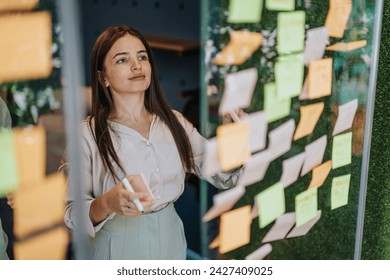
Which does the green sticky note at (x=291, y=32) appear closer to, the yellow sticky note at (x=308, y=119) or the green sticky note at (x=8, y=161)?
the yellow sticky note at (x=308, y=119)

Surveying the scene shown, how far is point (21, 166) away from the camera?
3.92ft

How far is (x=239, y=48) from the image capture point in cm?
150

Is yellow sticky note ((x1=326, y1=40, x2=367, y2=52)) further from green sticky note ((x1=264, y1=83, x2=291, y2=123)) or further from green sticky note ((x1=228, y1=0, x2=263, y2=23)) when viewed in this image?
green sticky note ((x1=228, y1=0, x2=263, y2=23))

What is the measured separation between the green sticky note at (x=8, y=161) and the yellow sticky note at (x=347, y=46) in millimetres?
1144

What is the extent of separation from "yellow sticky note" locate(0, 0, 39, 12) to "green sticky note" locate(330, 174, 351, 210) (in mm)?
1384

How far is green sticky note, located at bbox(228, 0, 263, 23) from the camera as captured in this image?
1415mm

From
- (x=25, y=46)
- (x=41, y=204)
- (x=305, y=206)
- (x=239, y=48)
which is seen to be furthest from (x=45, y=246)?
(x=305, y=206)

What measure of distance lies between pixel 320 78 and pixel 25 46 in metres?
1.08

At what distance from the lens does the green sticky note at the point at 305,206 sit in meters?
1.90

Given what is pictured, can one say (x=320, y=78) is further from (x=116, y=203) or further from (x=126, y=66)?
(x=116, y=203)

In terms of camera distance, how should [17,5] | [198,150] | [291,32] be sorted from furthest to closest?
[291,32] < [198,150] < [17,5]

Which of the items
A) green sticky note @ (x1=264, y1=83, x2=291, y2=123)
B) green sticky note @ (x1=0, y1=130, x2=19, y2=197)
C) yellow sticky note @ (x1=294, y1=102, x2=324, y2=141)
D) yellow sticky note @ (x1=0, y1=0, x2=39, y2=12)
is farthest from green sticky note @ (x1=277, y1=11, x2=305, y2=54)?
green sticky note @ (x1=0, y1=130, x2=19, y2=197)
